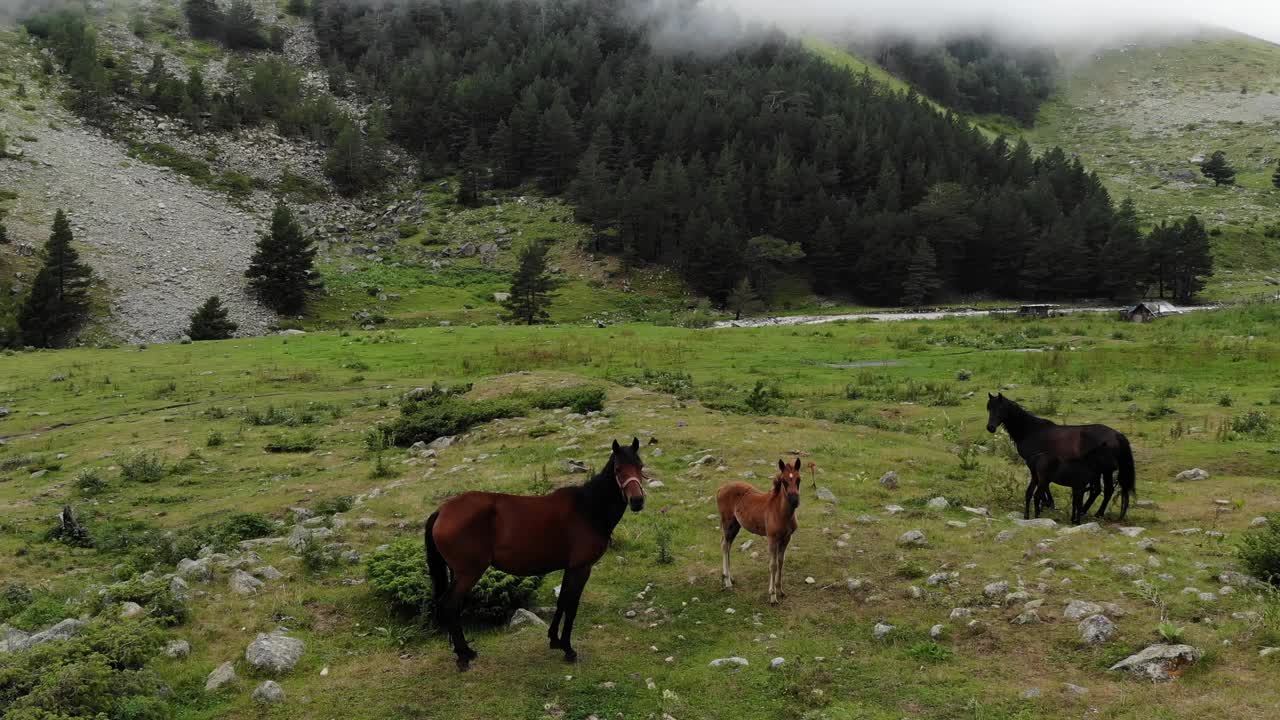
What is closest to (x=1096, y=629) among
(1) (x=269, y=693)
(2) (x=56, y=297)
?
(1) (x=269, y=693)

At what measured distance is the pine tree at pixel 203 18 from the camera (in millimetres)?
164625

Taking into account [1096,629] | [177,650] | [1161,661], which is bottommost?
[177,650]

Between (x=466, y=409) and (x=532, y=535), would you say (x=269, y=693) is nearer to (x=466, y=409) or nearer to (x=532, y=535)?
(x=532, y=535)

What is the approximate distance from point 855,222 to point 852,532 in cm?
9989

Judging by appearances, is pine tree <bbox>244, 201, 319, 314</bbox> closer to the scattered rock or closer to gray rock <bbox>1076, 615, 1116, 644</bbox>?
the scattered rock

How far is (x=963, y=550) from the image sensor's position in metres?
12.1

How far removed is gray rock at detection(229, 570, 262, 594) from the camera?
1112cm

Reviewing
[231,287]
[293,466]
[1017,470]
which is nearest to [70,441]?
[293,466]

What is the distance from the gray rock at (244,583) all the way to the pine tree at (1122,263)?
113991 millimetres

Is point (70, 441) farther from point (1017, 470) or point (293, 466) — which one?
point (1017, 470)

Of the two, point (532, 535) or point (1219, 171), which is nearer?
point (532, 535)

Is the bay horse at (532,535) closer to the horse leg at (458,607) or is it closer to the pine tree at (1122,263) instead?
the horse leg at (458,607)

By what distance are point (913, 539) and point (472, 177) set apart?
419 ft

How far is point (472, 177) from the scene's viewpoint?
130250 millimetres
